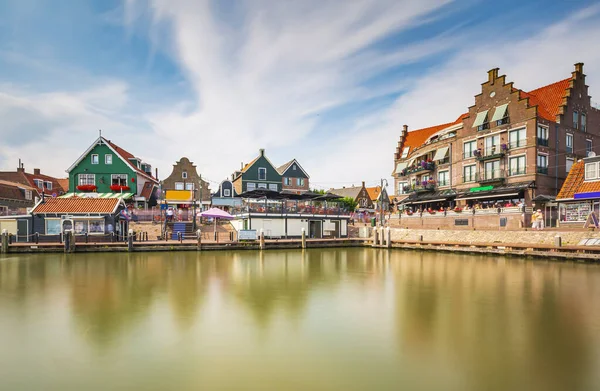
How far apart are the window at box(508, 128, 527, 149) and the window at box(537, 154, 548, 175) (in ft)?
6.54

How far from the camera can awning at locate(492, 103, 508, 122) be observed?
37.2 meters

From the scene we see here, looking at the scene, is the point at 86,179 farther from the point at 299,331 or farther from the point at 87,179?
the point at 299,331

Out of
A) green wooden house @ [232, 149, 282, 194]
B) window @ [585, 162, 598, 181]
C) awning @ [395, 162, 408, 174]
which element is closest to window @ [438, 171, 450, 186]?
awning @ [395, 162, 408, 174]

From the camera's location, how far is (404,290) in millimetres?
15219

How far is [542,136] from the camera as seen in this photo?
3491 centimetres

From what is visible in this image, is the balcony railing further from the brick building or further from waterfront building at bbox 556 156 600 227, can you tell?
waterfront building at bbox 556 156 600 227

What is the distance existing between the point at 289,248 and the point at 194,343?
24229 mm

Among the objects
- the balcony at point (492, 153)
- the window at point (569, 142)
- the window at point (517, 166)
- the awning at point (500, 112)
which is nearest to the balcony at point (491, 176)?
the window at point (517, 166)

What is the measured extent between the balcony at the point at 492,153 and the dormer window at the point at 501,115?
2618mm

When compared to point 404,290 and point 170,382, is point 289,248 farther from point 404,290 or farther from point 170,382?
point 170,382

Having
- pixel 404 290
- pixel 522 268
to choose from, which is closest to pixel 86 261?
pixel 404 290

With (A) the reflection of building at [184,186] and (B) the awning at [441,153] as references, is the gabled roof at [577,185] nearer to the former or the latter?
(B) the awning at [441,153]

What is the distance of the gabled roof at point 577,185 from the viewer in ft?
88.8

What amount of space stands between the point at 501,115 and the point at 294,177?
3078 cm
